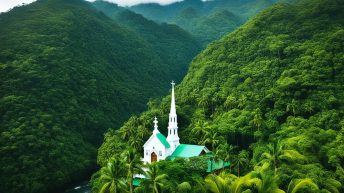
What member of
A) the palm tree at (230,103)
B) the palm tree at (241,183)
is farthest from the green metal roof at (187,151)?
the palm tree at (230,103)

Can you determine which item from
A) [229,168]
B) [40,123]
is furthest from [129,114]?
[229,168]

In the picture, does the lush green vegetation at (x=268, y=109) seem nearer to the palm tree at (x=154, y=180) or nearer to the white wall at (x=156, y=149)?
the palm tree at (x=154, y=180)

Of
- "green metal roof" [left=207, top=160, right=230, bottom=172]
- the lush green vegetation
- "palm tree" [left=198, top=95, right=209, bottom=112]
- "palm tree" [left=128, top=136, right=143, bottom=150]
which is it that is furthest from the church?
"palm tree" [left=198, top=95, right=209, bottom=112]

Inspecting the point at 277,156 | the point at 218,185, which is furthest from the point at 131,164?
the point at 277,156

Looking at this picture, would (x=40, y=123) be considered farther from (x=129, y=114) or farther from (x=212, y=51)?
(x=212, y=51)

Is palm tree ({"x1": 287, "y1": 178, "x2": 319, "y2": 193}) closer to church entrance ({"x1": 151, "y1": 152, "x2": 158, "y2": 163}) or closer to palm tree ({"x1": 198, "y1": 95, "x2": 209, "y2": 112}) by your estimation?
church entrance ({"x1": 151, "y1": 152, "x2": 158, "y2": 163})

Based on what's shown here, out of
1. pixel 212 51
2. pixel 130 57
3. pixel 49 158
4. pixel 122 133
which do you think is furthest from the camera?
pixel 130 57
